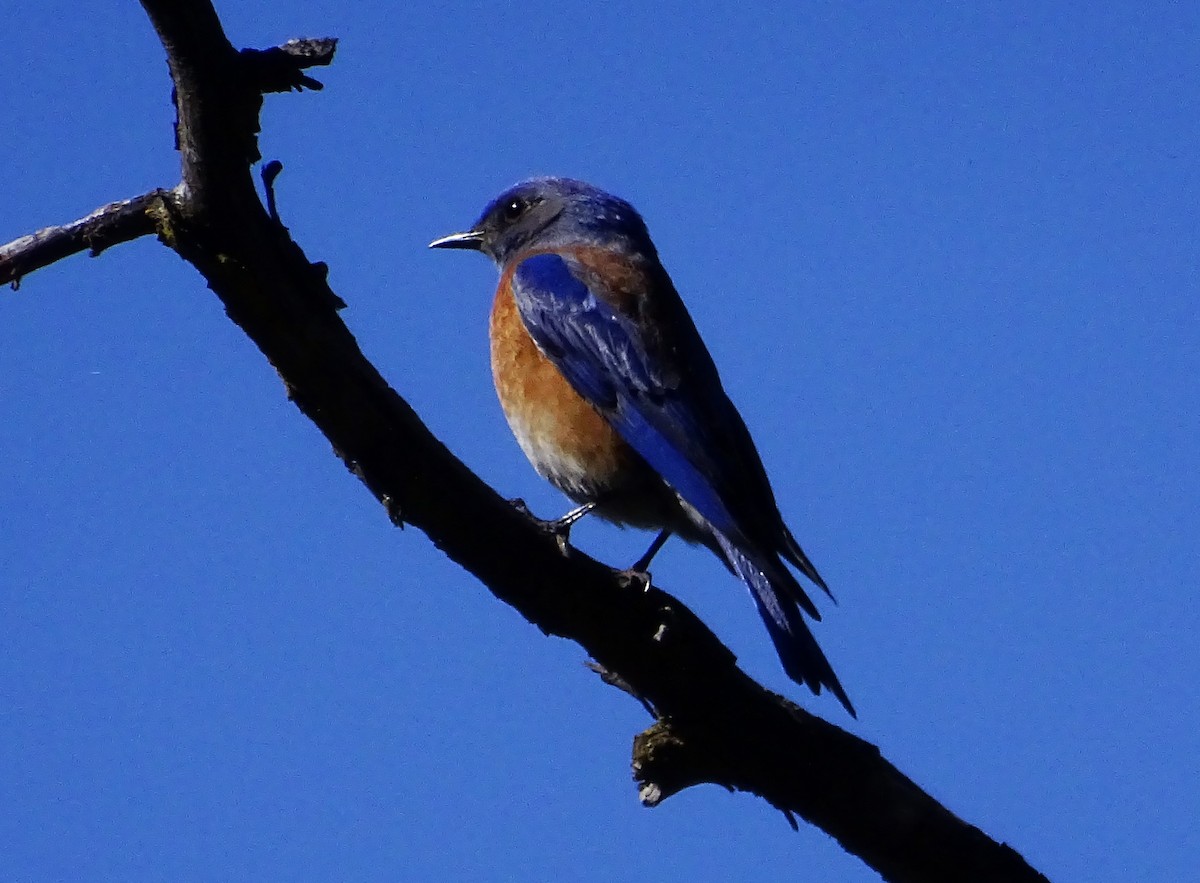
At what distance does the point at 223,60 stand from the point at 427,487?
4.28 feet

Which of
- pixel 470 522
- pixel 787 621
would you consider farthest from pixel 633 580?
pixel 787 621

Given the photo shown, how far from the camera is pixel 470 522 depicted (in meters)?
4.41

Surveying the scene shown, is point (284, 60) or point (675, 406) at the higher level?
point (675, 406)

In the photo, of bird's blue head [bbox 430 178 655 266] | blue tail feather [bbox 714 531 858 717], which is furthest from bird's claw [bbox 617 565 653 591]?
bird's blue head [bbox 430 178 655 266]

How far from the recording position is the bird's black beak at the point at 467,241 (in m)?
8.65

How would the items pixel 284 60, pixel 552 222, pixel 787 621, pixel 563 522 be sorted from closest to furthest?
pixel 284 60 < pixel 787 621 < pixel 563 522 < pixel 552 222

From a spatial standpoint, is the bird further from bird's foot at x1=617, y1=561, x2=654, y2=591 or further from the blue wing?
bird's foot at x1=617, y1=561, x2=654, y2=591

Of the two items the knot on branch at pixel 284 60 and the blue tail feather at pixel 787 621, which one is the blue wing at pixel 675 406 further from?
the knot on branch at pixel 284 60

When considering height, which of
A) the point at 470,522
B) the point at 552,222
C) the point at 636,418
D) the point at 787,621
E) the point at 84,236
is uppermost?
the point at 552,222

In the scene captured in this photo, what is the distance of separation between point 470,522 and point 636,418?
192 centimetres

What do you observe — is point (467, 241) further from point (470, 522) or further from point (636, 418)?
point (470, 522)

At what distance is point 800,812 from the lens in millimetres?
4961

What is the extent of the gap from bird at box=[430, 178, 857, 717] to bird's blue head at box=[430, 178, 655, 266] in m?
0.51

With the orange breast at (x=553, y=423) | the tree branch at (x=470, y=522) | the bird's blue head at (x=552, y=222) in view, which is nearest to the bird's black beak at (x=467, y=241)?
the bird's blue head at (x=552, y=222)
